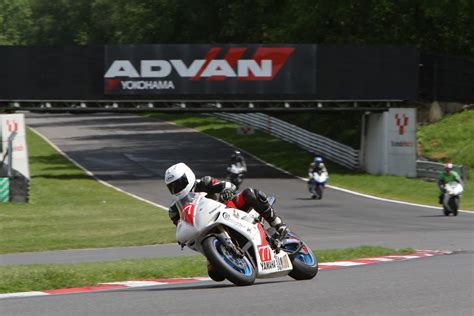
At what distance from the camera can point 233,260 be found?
927 cm

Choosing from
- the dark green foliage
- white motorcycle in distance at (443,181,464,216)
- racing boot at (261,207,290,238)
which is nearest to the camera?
racing boot at (261,207,290,238)

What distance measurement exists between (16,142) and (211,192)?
23.1 meters

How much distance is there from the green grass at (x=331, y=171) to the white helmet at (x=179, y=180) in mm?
20070

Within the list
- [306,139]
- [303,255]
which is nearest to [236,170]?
[306,139]

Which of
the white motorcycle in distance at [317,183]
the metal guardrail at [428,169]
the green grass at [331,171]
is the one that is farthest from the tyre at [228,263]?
the metal guardrail at [428,169]

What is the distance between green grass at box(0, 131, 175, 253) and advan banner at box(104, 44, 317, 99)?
437 centimetres

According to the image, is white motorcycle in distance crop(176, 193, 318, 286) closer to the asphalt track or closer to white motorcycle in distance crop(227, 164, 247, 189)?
the asphalt track

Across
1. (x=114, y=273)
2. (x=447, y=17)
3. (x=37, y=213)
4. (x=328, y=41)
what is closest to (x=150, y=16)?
(x=328, y=41)

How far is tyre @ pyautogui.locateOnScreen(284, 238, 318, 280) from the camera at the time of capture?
1001 centimetres

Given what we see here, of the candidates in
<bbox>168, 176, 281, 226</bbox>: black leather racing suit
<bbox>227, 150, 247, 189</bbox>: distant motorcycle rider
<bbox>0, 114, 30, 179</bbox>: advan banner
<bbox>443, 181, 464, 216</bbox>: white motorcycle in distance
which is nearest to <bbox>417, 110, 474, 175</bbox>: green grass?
<bbox>227, 150, 247, 189</bbox>: distant motorcycle rider

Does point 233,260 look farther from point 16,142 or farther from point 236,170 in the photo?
point 236,170

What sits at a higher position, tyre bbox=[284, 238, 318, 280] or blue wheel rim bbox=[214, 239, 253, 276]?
blue wheel rim bbox=[214, 239, 253, 276]

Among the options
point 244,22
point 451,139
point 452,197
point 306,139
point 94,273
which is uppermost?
point 244,22

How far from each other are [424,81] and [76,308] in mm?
33485
